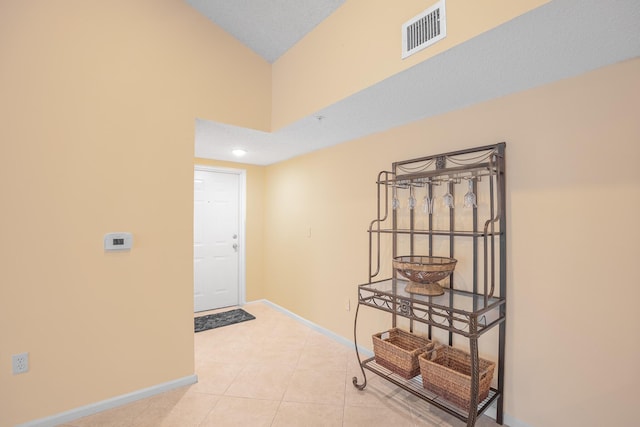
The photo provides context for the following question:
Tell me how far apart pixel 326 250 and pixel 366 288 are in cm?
114

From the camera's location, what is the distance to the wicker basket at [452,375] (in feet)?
5.59

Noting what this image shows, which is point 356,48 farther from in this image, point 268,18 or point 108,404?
point 108,404

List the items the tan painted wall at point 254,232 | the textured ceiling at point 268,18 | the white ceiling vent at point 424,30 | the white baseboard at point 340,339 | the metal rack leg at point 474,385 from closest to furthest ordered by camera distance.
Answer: the white ceiling vent at point 424,30 → the metal rack leg at point 474,385 → the white baseboard at point 340,339 → the textured ceiling at point 268,18 → the tan painted wall at point 254,232

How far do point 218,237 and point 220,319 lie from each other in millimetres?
1122

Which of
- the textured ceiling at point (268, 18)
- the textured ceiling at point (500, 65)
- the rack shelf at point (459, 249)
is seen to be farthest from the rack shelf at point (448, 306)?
the textured ceiling at point (268, 18)

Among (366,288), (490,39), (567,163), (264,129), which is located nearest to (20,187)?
(264,129)

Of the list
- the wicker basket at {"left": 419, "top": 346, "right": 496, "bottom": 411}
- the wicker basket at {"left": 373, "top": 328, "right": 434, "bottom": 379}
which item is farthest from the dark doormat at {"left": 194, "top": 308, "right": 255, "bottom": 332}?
the wicker basket at {"left": 419, "top": 346, "right": 496, "bottom": 411}

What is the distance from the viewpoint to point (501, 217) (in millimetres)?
1853

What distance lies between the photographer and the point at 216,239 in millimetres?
4191

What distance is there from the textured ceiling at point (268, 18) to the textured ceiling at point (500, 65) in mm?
682

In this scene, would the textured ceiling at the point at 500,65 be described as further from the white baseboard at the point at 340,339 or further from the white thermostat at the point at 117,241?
the white baseboard at the point at 340,339

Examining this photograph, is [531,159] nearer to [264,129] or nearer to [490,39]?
[490,39]

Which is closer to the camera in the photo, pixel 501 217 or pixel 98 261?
pixel 501 217

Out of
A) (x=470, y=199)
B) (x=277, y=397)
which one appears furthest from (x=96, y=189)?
(x=470, y=199)
